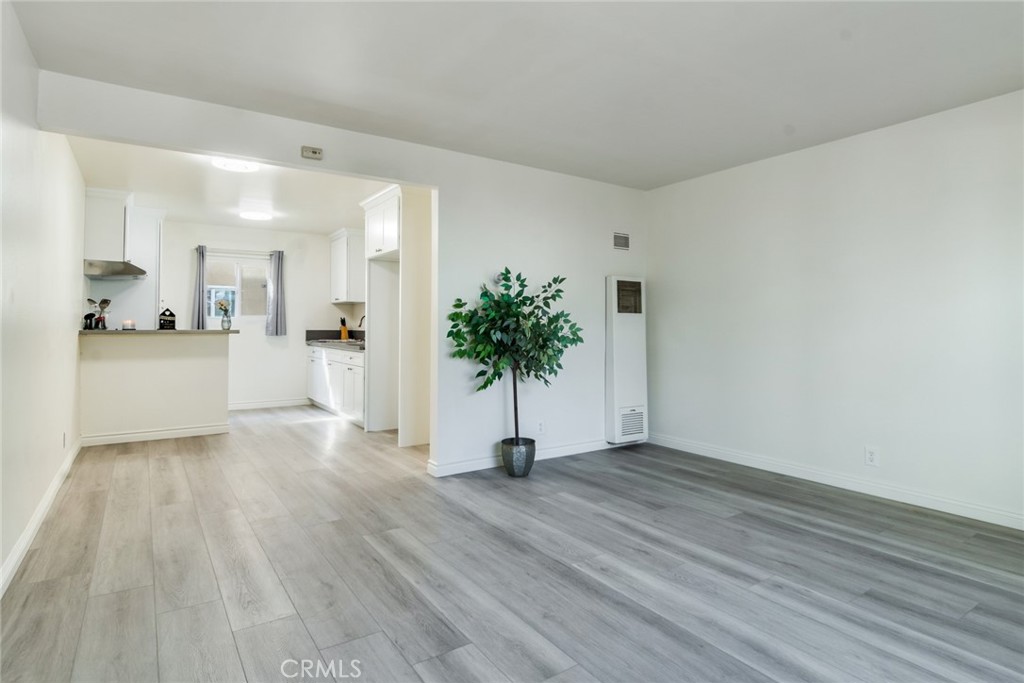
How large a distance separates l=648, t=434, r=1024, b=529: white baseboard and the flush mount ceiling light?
4445 mm

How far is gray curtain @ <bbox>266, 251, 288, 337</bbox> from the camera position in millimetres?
7582

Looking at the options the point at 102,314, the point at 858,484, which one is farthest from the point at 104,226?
the point at 858,484

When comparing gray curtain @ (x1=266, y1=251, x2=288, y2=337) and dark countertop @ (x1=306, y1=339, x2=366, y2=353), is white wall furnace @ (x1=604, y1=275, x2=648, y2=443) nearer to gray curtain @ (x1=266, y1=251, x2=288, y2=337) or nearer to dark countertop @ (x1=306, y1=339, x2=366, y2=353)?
dark countertop @ (x1=306, y1=339, x2=366, y2=353)

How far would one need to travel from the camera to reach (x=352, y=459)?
15.0ft

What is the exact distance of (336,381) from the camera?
684 cm

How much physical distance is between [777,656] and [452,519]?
1.83 m

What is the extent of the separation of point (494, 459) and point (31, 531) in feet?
9.38

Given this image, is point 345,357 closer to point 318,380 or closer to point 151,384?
point 318,380

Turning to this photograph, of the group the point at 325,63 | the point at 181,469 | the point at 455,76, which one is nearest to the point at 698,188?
the point at 455,76

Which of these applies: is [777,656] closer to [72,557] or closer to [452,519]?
[452,519]

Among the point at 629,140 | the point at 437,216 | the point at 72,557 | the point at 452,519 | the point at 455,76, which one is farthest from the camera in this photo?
the point at 437,216

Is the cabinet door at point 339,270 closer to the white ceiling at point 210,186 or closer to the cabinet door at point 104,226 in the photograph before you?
the white ceiling at point 210,186

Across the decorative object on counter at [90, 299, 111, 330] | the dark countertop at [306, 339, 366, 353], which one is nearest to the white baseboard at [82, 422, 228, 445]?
the decorative object on counter at [90, 299, 111, 330]

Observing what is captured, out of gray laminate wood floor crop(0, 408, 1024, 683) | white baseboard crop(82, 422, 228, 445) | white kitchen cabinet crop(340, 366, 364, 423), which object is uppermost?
white kitchen cabinet crop(340, 366, 364, 423)
